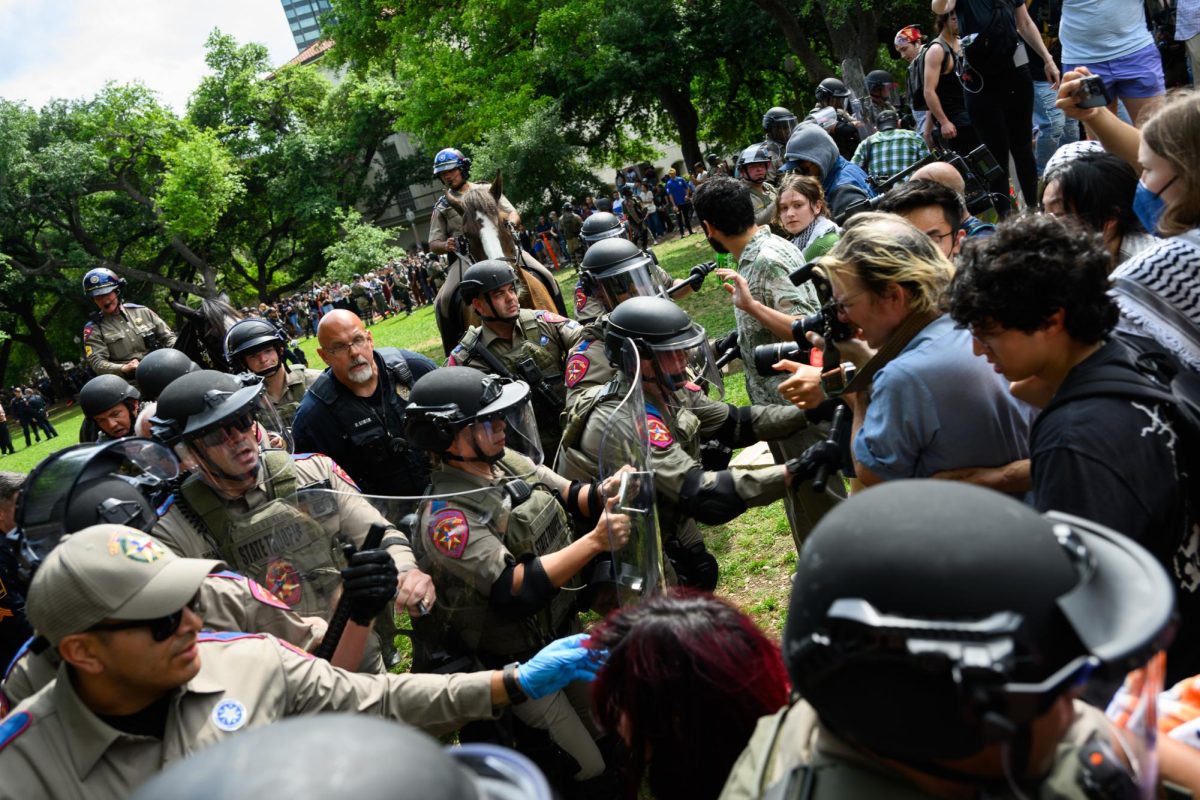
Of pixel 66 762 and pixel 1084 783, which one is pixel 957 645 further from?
pixel 66 762

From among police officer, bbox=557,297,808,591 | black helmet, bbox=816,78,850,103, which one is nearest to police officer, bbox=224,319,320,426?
police officer, bbox=557,297,808,591

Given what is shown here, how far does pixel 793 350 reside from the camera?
3.97 meters

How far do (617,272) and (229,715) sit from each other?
3513 millimetres

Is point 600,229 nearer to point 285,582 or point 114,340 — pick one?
point 285,582

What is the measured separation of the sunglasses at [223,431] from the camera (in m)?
3.93

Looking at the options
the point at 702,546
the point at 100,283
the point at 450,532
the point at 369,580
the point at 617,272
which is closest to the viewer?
the point at 369,580

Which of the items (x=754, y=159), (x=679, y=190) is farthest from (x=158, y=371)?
(x=679, y=190)

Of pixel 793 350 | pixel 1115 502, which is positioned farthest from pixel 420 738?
pixel 793 350

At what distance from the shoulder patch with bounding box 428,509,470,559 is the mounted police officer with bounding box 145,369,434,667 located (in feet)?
0.44

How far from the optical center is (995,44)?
6.84 m

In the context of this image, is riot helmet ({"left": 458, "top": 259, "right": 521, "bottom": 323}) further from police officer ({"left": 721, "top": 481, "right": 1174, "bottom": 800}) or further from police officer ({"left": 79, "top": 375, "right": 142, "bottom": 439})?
police officer ({"left": 721, "top": 481, "right": 1174, "bottom": 800})

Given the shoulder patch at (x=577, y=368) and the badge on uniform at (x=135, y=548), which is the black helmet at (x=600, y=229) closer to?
the shoulder patch at (x=577, y=368)

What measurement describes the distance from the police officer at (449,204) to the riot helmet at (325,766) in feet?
25.0

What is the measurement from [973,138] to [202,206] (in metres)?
36.4
